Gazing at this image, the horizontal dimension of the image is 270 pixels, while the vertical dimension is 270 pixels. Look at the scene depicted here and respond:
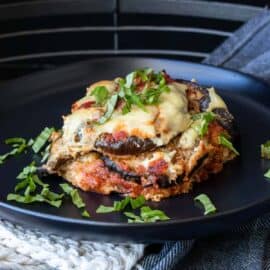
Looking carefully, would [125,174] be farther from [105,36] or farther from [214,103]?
[105,36]

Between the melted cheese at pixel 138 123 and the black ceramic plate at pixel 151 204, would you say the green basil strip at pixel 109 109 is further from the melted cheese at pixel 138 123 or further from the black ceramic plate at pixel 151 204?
the black ceramic plate at pixel 151 204

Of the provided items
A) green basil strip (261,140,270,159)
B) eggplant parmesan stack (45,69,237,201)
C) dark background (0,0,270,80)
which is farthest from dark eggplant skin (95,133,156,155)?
dark background (0,0,270,80)

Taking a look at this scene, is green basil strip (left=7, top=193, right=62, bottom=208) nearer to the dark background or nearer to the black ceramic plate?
the black ceramic plate

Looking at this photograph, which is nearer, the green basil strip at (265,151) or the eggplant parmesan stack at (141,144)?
the eggplant parmesan stack at (141,144)

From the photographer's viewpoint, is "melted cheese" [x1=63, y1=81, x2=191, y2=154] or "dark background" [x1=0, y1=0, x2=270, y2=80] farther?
"dark background" [x1=0, y1=0, x2=270, y2=80]

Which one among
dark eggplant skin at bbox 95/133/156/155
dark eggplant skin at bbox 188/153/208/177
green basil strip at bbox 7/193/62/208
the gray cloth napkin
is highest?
dark eggplant skin at bbox 95/133/156/155

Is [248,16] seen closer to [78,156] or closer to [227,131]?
[227,131]

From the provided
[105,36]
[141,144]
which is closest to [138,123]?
[141,144]

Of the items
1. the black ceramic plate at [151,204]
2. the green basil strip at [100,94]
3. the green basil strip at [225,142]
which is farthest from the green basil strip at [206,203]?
the green basil strip at [100,94]
